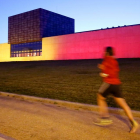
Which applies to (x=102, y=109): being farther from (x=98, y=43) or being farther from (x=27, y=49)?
(x=27, y=49)

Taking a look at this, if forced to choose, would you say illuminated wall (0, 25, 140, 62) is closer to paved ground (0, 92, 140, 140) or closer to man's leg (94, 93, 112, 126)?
paved ground (0, 92, 140, 140)

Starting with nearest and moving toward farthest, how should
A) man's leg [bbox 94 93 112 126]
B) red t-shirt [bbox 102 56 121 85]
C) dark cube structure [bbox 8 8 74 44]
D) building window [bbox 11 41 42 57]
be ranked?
red t-shirt [bbox 102 56 121 85] < man's leg [bbox 94 93 112 126] < dark cube structure [bbox 8 8 74 44] < building window [bbox 11 41 42 57]

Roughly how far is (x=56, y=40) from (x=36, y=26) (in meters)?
7.67

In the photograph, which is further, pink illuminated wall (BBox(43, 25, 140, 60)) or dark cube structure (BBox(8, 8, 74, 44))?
dark cube structure (BBox(8, 8, 74, 44))

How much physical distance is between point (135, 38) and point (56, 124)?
2688cm

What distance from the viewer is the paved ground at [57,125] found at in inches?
154

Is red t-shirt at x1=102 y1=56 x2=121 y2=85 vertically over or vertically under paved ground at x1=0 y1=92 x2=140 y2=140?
over

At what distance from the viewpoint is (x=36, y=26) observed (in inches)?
1676

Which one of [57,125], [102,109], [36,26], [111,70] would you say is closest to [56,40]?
[36,26]

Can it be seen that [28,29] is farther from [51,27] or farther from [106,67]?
[106,67]

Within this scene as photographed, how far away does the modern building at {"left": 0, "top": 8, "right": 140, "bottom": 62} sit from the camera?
29.6 m

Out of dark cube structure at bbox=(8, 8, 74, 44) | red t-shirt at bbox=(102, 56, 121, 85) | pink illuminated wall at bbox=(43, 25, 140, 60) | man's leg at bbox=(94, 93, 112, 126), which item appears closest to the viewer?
red t-shirt at bbox=(102, 56, 121, 85)

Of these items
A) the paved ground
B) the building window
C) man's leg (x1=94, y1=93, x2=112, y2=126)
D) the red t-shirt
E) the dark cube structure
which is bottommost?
the paved ground

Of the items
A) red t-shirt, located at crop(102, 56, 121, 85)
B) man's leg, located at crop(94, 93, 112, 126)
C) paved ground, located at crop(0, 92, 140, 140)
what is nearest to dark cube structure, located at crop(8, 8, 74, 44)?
paved ground, located at crop(0, 92, 140, 140)
